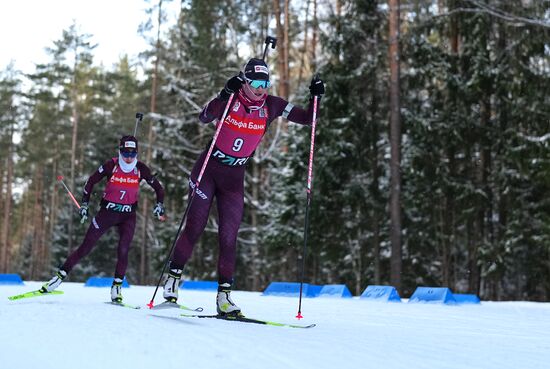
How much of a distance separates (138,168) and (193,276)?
17816 mm

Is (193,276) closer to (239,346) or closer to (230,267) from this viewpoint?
(230,267)

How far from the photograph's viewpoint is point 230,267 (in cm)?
539

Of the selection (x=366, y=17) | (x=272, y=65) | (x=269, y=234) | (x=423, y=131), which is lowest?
(x=269, y=234)

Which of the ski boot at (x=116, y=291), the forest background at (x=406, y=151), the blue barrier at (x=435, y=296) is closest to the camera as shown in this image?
the ski boot at (x=116, y=291)

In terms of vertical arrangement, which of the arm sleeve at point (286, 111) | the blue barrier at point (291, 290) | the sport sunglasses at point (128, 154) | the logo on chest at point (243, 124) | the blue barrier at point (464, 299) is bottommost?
the blue barrier at point (291, 290)

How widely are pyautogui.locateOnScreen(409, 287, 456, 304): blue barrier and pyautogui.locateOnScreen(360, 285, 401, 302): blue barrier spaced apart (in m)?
0.26

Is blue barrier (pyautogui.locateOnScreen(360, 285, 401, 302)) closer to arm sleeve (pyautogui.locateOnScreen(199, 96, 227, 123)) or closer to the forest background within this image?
arm sleeve (pyautogui.locateOnScreen(199, 96, 227, 123))

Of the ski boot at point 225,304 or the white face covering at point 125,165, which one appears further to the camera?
the white face covering at point 125,165

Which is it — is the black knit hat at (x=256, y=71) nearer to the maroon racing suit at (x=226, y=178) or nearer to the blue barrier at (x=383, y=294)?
the maroon racing suit at (x=226, y=178)

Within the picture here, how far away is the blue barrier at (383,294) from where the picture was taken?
9.04 m

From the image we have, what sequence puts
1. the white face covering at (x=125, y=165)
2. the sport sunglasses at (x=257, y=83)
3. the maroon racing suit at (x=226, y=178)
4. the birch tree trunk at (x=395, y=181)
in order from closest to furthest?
the sport sunglasses at (x=257, y=83) → the maroon racing suit at (x=226, y=178) → the white face covering at (x=125, y=165) → the birch tree trunk at (x=395, y=181)

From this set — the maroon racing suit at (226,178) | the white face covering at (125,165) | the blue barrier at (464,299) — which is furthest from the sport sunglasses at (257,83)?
the blue barrier at (464,299)

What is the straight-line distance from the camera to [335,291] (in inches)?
384

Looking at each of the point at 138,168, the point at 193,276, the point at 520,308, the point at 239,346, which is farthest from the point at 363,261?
the point at 239,346
